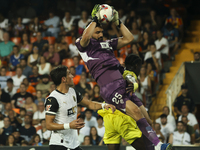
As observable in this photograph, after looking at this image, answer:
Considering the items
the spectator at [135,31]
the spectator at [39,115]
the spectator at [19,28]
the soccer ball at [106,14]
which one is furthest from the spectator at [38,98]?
the soccer ball at [106,14]

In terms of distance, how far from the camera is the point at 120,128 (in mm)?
4820

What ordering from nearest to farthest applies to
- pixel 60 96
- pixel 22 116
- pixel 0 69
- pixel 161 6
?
pixel 60 96, pixel 22 116, pixel 0 69, pixel 161 6

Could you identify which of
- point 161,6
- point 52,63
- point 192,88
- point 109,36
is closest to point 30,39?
point 52,63

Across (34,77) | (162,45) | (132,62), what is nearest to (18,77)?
(34,77)

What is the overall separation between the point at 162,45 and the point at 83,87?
2782 mm

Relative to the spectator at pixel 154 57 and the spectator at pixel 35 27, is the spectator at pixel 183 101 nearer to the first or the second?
the spectator at pixel 154 57

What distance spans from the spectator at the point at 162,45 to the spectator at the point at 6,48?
4.88 meters

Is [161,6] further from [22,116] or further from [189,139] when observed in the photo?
[22,116]

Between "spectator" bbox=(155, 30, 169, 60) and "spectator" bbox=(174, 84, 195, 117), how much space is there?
1.67 meters

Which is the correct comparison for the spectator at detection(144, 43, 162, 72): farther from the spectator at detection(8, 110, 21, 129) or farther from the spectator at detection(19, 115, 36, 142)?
the spectator at detection(8, 110, 21, 129)

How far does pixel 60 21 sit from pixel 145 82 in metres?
4.63

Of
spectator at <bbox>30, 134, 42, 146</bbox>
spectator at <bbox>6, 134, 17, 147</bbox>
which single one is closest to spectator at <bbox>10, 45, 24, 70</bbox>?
spectator at <bbox>6, 134, 17, 147</bbox>

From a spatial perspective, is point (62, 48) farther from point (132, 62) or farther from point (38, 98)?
point (132, 62)

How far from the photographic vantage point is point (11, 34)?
12.3 metres
